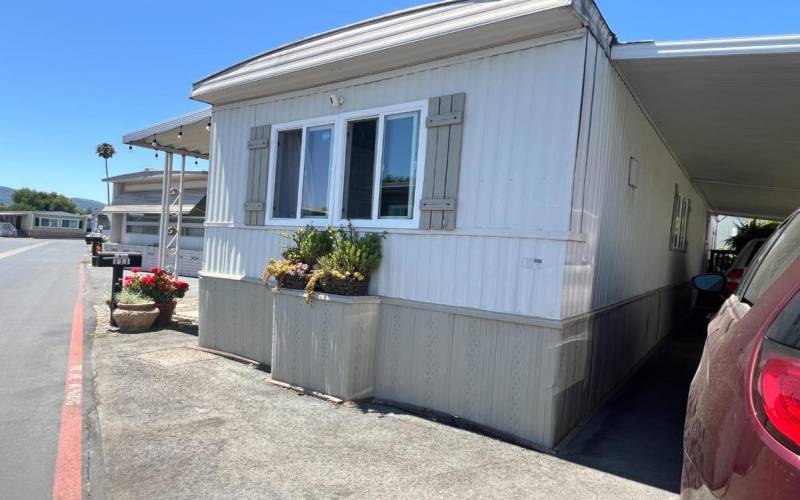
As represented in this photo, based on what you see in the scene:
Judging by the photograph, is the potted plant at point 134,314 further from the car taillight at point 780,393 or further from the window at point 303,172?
the car taillight at point 780,393

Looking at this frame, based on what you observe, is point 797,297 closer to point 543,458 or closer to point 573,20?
point 543,458

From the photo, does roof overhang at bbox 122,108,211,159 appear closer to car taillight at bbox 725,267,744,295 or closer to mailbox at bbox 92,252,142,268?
mailbox at bbox 92,252,142,268

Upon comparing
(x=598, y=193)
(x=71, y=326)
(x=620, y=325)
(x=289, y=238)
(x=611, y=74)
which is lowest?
(x=71, y=326)

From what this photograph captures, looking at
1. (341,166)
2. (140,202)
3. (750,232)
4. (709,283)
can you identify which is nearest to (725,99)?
(709,283)

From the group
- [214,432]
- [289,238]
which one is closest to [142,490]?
[214,432]

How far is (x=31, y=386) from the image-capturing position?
5.29m

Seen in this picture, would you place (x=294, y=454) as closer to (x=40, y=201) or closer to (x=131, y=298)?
(x=131, y=298)

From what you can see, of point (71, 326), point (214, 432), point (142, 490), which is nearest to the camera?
point (142, 490)

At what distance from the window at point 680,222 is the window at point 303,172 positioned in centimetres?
615

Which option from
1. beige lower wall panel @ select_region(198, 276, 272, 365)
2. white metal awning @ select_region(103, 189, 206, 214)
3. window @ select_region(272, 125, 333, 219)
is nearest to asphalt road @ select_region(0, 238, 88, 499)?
beige lower wall panel @ select_region(198, 276, 272, 365)

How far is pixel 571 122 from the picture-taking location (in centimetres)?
412

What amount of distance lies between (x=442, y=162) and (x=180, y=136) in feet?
19.5

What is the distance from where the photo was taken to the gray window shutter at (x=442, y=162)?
4730 mm

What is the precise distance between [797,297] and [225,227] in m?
6.44
